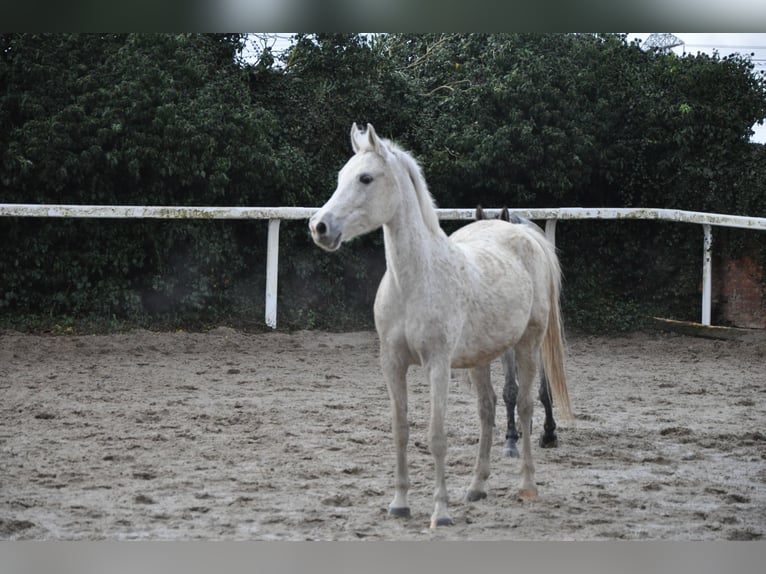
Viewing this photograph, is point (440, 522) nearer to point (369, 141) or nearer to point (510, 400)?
point (510, 400)

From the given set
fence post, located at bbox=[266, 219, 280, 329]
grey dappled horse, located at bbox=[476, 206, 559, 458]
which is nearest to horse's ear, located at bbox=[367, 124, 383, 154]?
grey dappled horse, located at bbox=[476, 206, 559, 458]

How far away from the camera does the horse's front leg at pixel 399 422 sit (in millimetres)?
2865

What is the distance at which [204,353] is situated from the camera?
5641 millimetres

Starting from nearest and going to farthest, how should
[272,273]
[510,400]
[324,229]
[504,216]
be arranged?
[324,229], [510,400], [504,216], [272,273]

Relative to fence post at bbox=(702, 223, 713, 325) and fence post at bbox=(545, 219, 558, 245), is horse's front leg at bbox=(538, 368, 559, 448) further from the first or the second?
fence post at bbox=(702, 223, 713, 325)

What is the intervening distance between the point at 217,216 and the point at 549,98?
2465 millimetres

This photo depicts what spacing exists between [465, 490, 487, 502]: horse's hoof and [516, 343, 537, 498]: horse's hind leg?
0.13 m

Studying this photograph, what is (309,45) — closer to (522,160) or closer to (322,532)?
(522,160)

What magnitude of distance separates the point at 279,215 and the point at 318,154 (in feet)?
2.51

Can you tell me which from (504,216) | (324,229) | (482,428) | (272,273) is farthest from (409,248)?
(272,273)

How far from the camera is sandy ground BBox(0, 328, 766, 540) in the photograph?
9.71ft

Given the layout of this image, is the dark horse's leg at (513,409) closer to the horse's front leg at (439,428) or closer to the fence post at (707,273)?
the horse's front leg at (439,428)

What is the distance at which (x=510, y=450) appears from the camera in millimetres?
3789

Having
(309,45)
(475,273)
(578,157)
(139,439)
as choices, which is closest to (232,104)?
(309,45)
